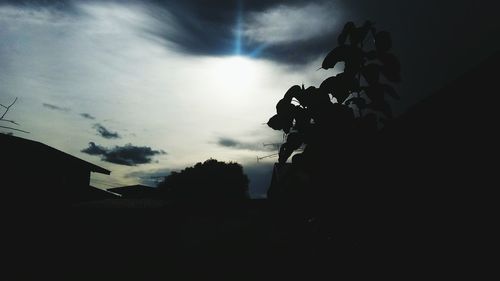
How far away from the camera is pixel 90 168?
1988cm

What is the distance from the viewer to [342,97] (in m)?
2.27

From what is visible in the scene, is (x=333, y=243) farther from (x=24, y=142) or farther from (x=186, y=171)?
(x=186, y=171)

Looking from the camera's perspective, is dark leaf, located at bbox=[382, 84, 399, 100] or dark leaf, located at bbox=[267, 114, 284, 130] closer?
dark leaf, located at bbox=[267, 114, 284, 130]

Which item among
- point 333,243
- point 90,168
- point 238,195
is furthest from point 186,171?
point 333,243

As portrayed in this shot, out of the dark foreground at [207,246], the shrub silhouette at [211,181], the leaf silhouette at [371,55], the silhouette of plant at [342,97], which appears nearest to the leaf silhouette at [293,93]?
the silhouette of plant at [342,97]

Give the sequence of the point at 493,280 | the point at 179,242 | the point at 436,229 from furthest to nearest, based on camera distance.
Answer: the point at 179,242 → the point at 436,229 → the point at 493,280

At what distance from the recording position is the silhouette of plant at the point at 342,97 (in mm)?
2193

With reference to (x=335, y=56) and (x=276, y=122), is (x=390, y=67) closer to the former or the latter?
(x=335, y=56)

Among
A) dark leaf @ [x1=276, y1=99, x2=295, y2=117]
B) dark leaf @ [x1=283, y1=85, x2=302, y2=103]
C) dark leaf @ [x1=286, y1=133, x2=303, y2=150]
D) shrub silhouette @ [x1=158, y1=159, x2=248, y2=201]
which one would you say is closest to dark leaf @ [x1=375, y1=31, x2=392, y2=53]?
dark leaf @ [x1=283, y1=85, x2=302, y2=103]

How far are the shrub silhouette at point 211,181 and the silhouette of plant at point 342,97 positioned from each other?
44360 millimetres

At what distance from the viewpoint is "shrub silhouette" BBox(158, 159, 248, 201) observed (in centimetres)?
4860

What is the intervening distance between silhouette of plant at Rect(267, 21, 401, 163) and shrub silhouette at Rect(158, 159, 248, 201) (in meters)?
44.4

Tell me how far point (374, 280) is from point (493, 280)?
2.72ft

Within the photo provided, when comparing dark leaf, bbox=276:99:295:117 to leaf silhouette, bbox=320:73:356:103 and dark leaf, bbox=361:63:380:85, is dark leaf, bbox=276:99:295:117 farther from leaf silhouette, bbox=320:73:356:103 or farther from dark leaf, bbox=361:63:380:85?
dark leaf, bbox=361:63:380:85
